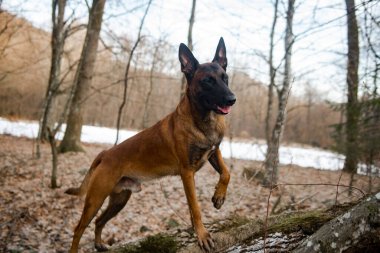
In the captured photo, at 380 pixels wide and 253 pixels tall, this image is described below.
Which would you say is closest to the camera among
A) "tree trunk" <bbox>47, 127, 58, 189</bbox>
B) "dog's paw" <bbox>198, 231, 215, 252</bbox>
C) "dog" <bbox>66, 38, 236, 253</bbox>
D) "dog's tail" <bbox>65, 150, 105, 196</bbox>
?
"dog's paw" <bbox>198, 231, 215, 252</bbox>

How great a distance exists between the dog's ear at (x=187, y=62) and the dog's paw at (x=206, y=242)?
5.24 ft

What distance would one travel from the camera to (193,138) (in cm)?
339

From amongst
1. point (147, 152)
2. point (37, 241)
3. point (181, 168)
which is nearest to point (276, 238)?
point (181, 168)

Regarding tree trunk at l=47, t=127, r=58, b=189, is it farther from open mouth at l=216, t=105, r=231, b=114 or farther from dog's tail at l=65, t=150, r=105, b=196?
open mouth at l=216, t=105, r=231, b=114

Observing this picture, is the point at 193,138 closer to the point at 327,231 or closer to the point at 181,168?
the point at 181,168

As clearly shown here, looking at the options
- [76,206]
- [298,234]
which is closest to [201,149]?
[298,234]

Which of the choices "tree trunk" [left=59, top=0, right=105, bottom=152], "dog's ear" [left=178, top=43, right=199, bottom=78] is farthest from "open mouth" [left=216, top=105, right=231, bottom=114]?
"tree trunk" [left=59, top=0, right=105, bottom=152]

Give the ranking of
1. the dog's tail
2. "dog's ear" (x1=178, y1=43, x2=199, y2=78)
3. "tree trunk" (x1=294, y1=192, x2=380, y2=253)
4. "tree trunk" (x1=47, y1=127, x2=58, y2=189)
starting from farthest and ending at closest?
"tree trunk" (x1=47, y1=127, x2=58, y2=189) < the dog's tail < "dog's ear" (x1=178, y1=43, x2=199, y2=78) < "tree trunk" (x1=294, y1=192, x2=380, y2=253)

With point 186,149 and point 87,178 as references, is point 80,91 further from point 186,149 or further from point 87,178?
point 186,149

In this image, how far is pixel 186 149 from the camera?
11.1 ft

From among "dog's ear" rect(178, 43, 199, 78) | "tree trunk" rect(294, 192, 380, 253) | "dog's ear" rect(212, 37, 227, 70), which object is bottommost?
"tree trunk" rect(294, 192, 380, 253)

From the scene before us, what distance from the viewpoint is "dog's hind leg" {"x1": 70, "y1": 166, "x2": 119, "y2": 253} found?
3.76 meters

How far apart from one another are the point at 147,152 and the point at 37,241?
2.67 metres

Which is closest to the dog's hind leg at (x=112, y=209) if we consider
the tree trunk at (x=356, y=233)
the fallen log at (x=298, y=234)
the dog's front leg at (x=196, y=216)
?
the fallen log at (x=298, y=234)
